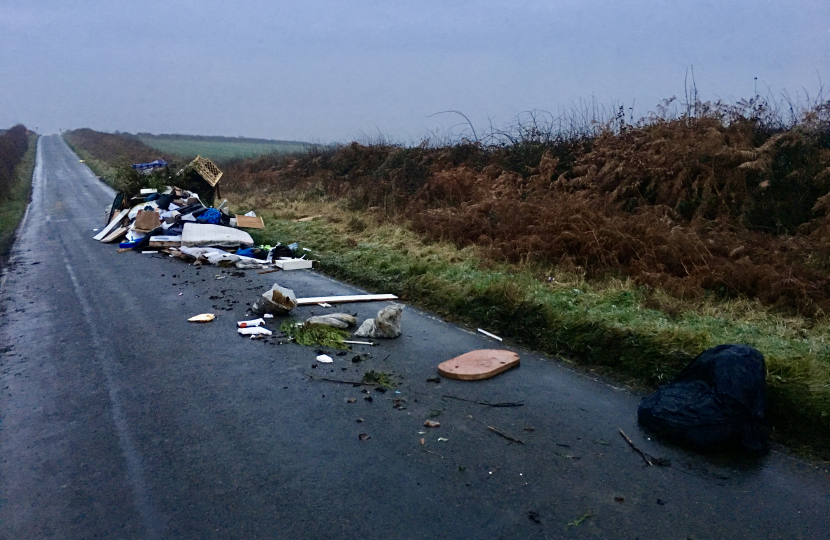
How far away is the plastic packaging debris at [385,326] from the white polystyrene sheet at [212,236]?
259 inches

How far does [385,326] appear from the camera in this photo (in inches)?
263

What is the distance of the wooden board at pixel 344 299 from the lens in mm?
8172

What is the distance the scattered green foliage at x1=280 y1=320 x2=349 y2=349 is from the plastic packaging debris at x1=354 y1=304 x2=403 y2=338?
21 centimetres

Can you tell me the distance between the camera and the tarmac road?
3361 mm

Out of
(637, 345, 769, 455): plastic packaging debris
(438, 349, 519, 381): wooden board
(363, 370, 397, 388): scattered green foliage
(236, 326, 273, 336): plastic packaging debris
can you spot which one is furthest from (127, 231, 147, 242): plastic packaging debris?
(637, 345, 769, 455): plastic packaging debris

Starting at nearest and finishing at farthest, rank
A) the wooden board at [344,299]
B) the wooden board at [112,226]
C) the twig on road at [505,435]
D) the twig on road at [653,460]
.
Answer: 1. the twig on road at [653,460]
2. the twig on road at [505,435]
3. the wooden board at [344,299]
4. the wooden board at [112,226]

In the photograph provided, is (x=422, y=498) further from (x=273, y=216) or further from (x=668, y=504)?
(x=273, y=216)

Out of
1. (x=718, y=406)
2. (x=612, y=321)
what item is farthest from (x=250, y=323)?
(x=718, y=406)

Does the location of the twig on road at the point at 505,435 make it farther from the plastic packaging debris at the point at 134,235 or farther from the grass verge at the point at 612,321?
the plastic packaging debris at the point at 134,235

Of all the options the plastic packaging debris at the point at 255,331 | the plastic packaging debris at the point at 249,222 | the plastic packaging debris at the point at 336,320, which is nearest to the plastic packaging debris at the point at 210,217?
the plastic packaging debris at the point at 249,222

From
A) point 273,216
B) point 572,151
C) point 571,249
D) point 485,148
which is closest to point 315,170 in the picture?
point 273,216

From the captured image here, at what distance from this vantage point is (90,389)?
210 inches

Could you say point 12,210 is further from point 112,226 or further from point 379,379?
point 379,379

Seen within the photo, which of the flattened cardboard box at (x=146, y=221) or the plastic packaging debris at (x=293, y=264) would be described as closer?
the plastic packaging debris at (x=293, y=264)
